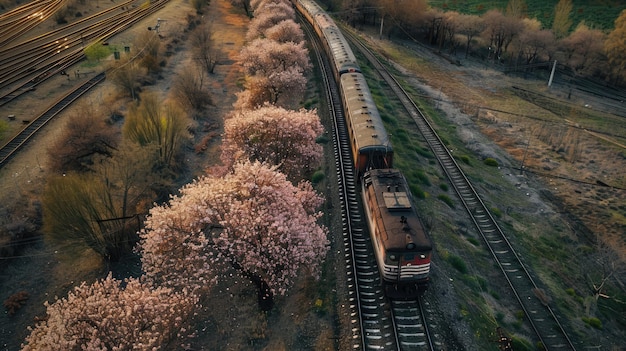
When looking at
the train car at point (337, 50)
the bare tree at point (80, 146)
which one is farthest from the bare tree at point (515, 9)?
the bare tree at point (80, 146)

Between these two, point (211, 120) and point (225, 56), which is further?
point (225, 56)

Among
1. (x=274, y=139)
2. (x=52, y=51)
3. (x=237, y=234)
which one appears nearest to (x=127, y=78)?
(x=52, y=51)

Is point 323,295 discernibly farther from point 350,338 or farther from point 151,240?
point 151,240

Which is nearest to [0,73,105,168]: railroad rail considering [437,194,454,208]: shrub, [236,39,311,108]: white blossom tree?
[236,39,311,108]: white blossom tree

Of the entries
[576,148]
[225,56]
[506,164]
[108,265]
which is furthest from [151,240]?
[225,56]

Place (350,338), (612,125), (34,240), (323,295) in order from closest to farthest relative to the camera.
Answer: (350,338), (323,295), (34,240), (612,125)

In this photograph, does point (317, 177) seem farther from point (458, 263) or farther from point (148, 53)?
point (148, 53)

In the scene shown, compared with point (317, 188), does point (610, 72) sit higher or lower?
higher

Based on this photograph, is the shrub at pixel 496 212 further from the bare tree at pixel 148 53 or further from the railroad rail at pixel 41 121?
the bare tree at pixel 148 53
